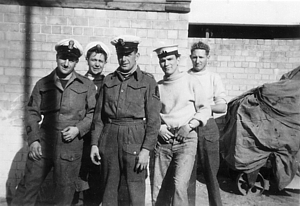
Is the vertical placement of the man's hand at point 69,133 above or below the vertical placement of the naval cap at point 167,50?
below

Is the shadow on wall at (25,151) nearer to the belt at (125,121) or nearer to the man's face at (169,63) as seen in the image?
the belt at (125,121)

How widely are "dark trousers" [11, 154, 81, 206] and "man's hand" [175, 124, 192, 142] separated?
1113 mm

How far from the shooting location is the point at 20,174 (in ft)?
13.1

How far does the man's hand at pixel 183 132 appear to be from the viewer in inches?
122

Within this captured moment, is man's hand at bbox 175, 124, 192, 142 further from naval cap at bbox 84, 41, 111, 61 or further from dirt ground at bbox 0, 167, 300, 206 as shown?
naval cap at bbox 84, 41, 111, 61

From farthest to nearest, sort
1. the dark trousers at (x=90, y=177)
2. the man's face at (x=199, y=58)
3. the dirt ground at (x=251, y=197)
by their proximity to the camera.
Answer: the dirt ground at (x=251, y=197) → the man's face at (x=199, y=58) → the dark trousers at (x=90, y=177)

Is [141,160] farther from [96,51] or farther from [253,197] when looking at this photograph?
[253,197]

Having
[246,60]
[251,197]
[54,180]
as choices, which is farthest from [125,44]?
[246,60]

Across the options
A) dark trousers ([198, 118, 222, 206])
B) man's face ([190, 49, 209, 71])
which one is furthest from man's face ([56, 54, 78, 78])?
dark trousers ([198, 118, 222, 206])

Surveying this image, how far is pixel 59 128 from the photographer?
309 centimetres

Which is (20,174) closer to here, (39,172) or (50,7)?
(39,172)

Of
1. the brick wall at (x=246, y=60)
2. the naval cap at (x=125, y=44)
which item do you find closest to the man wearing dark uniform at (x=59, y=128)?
the naval cap at (x=125, y=44)

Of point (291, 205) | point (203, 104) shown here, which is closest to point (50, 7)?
point (203, 104)

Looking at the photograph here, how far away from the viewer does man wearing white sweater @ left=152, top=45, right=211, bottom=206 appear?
312cm
